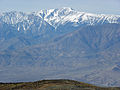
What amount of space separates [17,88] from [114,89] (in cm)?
2335

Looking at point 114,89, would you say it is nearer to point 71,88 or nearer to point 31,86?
point 71,88

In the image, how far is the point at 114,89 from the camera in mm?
83375

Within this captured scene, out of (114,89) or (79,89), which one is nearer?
(79,89)

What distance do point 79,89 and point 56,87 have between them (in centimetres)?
527

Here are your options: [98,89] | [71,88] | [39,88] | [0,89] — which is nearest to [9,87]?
[0,89]

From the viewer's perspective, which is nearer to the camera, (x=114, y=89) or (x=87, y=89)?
(x=87, y=89)

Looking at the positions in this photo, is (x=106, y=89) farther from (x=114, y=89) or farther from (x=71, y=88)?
(x=71, y=88)

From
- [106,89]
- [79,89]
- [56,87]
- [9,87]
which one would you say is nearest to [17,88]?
[9,87]

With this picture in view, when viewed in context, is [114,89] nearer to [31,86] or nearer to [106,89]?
[106,89]

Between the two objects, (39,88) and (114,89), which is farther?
(114,89)

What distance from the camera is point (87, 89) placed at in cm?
7700

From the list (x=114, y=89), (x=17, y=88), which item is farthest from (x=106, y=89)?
(x=17, y=88)

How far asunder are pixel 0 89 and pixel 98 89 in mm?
22627

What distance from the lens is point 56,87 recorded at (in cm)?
7731
